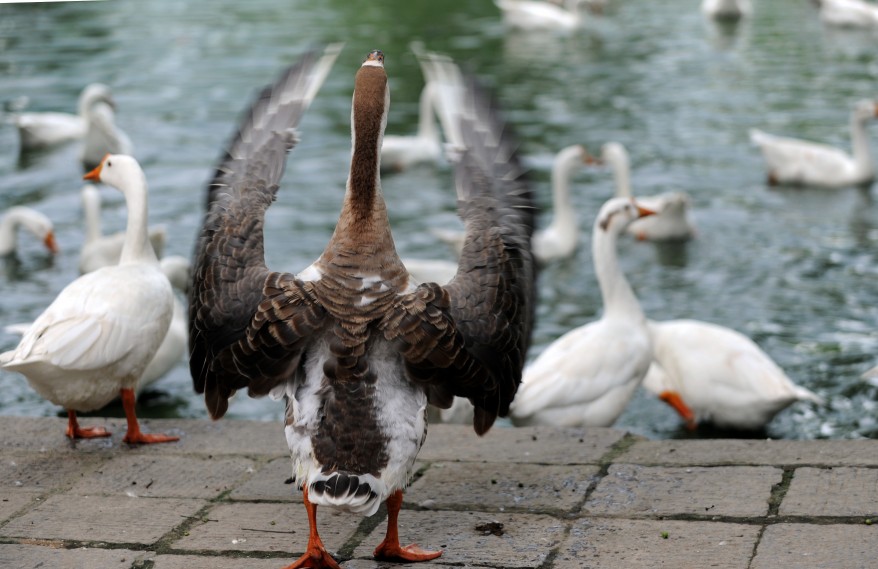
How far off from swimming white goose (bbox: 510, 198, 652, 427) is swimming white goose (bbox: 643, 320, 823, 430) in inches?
14.1

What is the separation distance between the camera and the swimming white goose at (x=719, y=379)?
23.0 ft

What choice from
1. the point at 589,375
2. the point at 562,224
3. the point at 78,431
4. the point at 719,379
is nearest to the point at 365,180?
the point at 78,431

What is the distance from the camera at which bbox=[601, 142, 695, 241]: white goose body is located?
36.0 ft

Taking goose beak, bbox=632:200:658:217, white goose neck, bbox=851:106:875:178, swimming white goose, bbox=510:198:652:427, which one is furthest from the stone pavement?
white goose neck, bbox=851:106:875:178

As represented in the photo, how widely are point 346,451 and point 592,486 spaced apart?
1330 mm

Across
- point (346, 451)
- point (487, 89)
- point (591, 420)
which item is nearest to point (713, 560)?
point (346, 451)

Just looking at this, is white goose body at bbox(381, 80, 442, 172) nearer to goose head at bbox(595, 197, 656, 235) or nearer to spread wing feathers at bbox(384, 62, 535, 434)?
goose head at bbox(595, 197, 656, 235)

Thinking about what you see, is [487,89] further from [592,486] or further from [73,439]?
[73,439]

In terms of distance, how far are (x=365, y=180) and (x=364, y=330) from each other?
21.3 inches

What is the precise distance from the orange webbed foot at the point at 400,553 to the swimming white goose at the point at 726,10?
748 inches

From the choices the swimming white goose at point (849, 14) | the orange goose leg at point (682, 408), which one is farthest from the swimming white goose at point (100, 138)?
the swimming white goose at point (849, 14)

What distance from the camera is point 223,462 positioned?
546 cm

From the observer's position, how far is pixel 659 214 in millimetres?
10953

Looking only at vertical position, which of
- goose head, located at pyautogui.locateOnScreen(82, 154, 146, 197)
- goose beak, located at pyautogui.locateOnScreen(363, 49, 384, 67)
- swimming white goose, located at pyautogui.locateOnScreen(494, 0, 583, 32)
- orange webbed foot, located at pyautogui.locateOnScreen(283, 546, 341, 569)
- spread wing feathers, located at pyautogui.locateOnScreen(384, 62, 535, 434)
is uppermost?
goose beak, located at pyautogui.locateOnScreen(363, 49, 384, 67)
